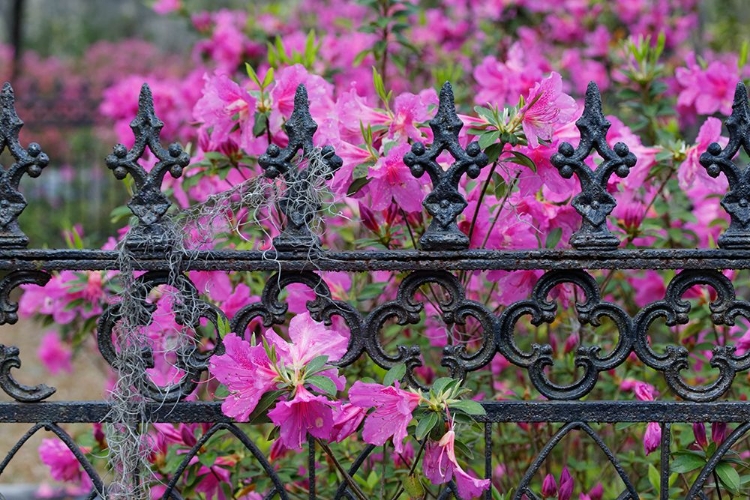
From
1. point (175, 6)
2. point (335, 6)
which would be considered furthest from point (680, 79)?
point (335, 6)

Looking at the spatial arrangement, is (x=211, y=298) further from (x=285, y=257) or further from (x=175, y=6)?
(x=175, y=6)

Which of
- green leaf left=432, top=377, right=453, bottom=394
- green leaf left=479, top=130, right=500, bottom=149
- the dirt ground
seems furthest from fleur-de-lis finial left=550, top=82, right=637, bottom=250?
the dirt ground

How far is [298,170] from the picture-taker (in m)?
1.56

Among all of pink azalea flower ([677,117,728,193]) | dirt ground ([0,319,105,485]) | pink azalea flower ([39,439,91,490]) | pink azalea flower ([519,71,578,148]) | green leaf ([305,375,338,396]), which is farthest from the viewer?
dirt ground ([0,319,105,485])

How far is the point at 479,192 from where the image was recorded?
1.76 meters

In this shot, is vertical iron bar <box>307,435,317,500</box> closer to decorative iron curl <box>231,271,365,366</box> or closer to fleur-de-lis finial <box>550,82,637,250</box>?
decorative iron curl <box>231,271,365,366</box>

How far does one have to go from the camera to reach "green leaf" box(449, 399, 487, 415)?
1.42 meters

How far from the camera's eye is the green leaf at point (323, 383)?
1358 millimetres

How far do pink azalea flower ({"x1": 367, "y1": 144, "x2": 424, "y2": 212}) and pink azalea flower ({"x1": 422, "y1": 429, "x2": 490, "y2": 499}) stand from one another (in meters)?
0.43

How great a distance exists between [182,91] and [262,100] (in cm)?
174

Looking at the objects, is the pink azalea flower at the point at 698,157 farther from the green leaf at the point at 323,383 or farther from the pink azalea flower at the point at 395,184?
the green leaf at the point at 323,383

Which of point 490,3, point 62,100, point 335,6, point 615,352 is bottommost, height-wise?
point 615,352

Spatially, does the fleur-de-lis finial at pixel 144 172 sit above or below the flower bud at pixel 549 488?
above

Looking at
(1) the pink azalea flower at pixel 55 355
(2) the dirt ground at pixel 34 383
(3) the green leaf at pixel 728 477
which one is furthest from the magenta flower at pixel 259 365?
(1) the pink azalea flower at pixel 55 355
